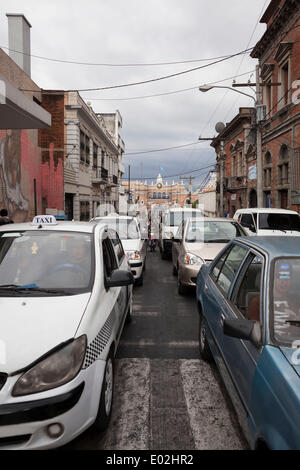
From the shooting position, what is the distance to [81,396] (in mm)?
2436

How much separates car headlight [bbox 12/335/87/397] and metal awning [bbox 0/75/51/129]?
6.30m

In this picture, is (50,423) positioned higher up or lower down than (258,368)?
lower down

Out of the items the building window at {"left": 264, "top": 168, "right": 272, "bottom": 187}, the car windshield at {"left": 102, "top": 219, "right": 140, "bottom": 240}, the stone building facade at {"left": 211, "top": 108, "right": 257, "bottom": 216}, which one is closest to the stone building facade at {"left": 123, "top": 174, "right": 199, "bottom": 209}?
the stone building facade at {"left": 211, "top": 108, "right": 257, "bottom": 216}

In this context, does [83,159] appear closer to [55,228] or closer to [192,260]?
[192,260]

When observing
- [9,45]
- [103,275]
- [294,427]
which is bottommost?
[294,427]

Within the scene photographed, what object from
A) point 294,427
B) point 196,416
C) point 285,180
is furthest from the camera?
point 285,180

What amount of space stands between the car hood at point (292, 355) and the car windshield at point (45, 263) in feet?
5.83

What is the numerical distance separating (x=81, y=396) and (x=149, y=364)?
2056 millimetres

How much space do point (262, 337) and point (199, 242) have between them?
19.3 ft

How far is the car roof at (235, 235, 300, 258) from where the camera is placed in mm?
2742

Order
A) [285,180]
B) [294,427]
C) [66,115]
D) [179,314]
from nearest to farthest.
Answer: [294,427] < [179,314] < [285,180] < [66,115]

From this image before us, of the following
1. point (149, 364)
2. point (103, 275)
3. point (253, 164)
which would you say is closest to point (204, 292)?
point (149, 364)

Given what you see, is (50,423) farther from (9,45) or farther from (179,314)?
(9,45)

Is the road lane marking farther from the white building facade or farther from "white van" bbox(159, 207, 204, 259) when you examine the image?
the white building facade
